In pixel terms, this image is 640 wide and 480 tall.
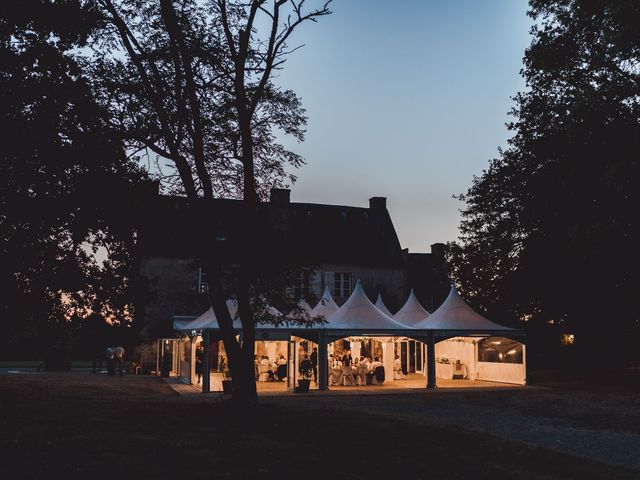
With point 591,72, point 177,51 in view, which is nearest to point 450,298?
point 591,72

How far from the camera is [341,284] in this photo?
4297cm

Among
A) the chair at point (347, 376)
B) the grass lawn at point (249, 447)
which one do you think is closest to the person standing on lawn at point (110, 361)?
the chair at point (347, 376)

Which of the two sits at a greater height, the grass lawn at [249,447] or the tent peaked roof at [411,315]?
the tent peaked roof at [411,315]

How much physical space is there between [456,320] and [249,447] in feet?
60.0

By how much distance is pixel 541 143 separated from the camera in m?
25.9

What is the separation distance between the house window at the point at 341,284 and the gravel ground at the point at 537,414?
59.9 ft

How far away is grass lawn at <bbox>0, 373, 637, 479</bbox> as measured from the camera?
8.85 metres

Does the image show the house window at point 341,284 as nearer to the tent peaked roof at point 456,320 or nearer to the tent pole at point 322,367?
the tent peaked roof at point 456,320

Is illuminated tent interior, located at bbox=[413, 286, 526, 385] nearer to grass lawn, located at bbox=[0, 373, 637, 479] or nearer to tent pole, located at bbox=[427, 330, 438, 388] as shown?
tent pole, located at bbox=[427, 330, 438, 388]

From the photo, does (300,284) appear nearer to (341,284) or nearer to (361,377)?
(361,377)

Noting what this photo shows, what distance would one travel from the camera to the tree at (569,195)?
66.6ft

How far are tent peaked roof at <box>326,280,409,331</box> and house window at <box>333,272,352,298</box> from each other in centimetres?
1469

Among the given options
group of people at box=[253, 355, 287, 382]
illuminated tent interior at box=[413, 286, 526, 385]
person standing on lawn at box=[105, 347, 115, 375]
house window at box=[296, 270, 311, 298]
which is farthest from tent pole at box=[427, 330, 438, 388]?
person standing on lawn at box=[105, 347, 115, 375]


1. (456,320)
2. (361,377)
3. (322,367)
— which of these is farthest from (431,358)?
(322,367)
